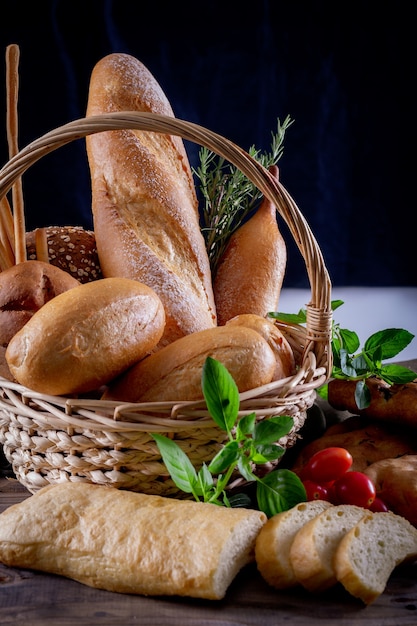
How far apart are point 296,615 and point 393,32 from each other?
2801mm

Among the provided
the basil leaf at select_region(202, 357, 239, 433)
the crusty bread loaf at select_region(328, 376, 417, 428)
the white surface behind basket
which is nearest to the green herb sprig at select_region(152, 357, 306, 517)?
the basil leaf at select_region(202, 357, 239, 433)

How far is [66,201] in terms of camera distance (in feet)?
10.0

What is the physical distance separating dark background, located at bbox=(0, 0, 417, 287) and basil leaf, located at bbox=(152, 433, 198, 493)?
201 centimetres

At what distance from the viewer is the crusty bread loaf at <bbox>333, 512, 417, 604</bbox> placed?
101 cm

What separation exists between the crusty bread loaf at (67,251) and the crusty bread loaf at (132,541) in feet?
2.28

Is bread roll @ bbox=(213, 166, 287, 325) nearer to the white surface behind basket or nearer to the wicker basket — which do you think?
the wicker basket

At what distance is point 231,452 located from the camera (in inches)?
42.9

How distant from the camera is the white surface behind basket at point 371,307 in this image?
3.12 metres

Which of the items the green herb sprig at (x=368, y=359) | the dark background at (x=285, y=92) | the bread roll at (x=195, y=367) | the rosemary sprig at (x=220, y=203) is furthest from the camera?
the dark background at (x=285, y=92)

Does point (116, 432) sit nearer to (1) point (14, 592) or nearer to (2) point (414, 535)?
(1) point (14, 592)

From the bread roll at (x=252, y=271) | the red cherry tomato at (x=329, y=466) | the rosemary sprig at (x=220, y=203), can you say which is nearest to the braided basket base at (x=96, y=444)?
the red cherry tomato at (x=329, y=466)

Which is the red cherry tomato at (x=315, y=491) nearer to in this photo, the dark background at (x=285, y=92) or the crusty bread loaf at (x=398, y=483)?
the crusty bread loaf at (x=398, y=483)

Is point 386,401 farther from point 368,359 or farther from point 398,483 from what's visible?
point 398,483

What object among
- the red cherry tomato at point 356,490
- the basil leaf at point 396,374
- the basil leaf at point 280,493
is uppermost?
the basil leaf at point 396,374
